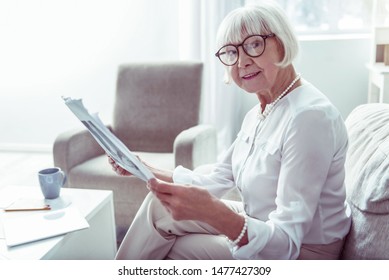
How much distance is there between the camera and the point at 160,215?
123cm

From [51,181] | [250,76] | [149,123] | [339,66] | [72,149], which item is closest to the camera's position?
[250,76]

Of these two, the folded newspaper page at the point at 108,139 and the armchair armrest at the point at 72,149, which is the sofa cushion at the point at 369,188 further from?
the armchair armrest at the point at 72,149

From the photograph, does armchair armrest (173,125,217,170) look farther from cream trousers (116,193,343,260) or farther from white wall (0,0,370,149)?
white wall (0,0,370,149)

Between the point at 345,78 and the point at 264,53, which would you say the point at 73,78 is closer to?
the point at 345,78

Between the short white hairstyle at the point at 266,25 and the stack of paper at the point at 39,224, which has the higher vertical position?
the short white hairstyle at the point at 266,25

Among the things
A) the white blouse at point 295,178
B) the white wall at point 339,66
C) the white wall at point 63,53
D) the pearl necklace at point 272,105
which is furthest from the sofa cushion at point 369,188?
the white wall at point 63,53

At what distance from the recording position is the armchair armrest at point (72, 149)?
7.01 ft

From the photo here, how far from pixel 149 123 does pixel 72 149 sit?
493 millimetres

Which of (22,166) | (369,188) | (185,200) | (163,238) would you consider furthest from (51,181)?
(22,166)

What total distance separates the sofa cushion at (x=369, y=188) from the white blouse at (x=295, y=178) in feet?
0.15

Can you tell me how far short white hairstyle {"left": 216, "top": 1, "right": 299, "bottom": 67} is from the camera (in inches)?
43.4

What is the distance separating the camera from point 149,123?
248 cm

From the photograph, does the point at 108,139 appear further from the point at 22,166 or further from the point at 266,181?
the point at 22,166

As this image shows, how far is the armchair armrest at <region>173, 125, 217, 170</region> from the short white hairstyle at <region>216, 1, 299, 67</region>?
91cm
